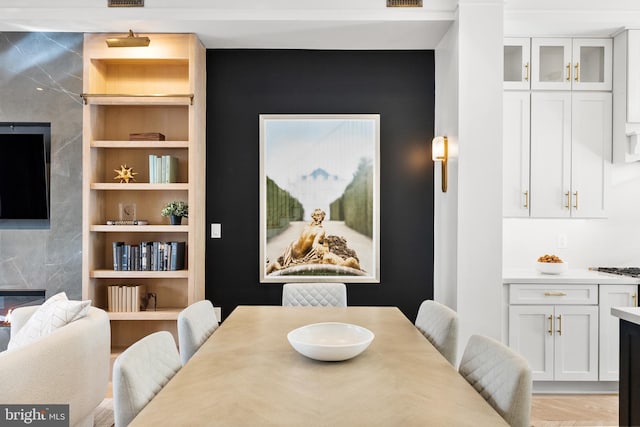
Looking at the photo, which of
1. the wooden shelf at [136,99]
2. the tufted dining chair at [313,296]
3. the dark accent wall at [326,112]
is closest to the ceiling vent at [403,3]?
the dark accent wall at [326,112]

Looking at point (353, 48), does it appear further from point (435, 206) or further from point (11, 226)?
point (11, 226)

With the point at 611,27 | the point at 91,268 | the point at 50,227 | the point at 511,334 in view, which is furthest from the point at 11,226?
the point at 611,27

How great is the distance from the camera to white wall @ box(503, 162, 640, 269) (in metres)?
3.61

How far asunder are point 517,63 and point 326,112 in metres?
1.54

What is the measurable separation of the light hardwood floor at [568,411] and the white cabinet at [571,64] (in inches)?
91.5

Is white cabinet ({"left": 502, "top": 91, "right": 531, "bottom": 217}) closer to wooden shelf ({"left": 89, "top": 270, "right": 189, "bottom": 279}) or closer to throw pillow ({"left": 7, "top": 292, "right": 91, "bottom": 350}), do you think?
wooden shelf ({"left": 89, "top": 270, "right": 189, "bottom": 279})

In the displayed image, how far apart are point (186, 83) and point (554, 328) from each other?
3.41 m

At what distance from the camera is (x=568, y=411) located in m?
2.92

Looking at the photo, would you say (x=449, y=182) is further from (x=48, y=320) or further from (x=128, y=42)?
(x=48, y=320)

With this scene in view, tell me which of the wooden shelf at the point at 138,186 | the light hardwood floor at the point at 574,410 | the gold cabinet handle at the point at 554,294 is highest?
the wooden shelf at the point at 138,186

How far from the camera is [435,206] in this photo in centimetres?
354

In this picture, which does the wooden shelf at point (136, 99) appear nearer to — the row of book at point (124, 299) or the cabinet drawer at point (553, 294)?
the row of book at point (124, 299)

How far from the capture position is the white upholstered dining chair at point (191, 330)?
198 centimetres

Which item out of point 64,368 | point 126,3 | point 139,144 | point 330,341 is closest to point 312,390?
point 330,341
